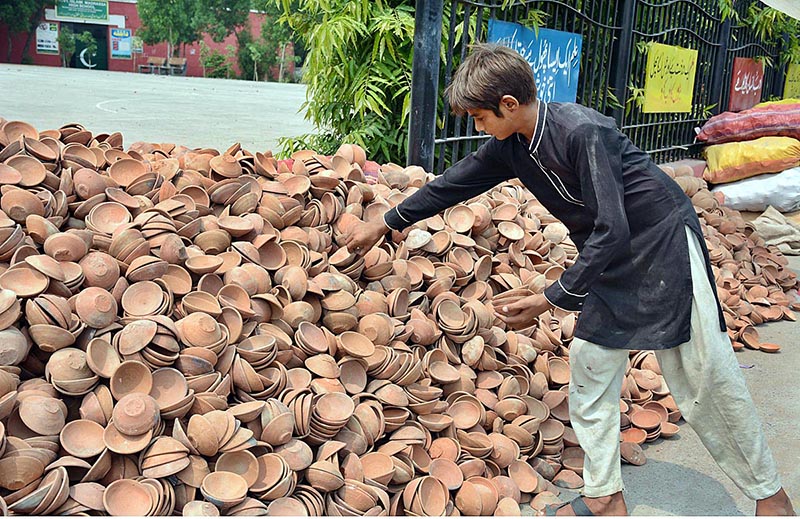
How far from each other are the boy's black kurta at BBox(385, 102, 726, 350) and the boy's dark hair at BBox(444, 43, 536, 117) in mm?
101

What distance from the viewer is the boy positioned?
2090 millimetres

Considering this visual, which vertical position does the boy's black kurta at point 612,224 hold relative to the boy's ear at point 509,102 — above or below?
below

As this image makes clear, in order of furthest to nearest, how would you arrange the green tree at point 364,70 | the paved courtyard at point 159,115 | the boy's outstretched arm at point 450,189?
1. the paved courtyard at point 159,115
2. the green tree at point 364,70
3. the boy's outstretched arm at point 450,189

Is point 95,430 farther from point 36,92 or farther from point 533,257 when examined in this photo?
point 36,92

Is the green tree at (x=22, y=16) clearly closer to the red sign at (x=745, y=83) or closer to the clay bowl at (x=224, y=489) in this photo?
the red sign at (x=745, y=83)

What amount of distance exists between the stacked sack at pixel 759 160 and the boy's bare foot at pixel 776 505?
4.99m

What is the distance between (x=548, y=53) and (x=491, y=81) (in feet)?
11.5

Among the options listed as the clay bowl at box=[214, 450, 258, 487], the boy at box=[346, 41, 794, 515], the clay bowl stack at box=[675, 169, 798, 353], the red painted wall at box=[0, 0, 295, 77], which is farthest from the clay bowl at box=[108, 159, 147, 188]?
the red painted wall at box=[0, 0, 295, 77]

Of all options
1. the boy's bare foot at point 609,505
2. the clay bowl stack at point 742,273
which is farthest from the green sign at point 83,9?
the boy's bare foot at point 609,505

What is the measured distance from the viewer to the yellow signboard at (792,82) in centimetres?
1049

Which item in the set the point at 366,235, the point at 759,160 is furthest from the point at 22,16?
the point at 366,235

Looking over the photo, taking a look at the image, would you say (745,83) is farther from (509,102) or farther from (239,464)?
(239,464)

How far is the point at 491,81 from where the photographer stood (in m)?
2.07

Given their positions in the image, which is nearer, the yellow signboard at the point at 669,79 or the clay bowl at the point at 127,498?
the clay bowl at the point at 127,498
